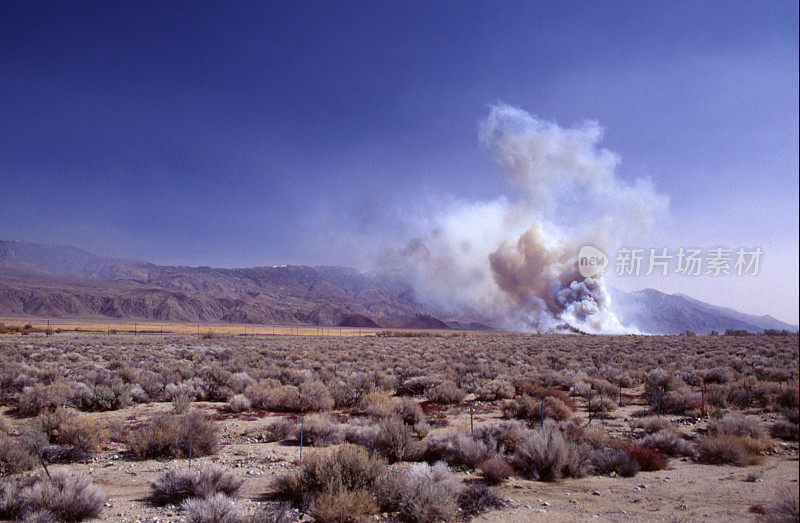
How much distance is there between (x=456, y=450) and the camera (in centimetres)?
854

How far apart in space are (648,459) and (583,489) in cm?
203

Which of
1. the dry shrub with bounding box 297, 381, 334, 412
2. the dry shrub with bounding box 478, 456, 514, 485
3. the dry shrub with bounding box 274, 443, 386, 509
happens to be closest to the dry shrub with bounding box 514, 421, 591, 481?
the dry shrub with bounding box 478, 456, 514, 485

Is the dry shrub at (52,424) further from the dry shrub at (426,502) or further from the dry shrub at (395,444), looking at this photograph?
the dry shrub at (426,502)

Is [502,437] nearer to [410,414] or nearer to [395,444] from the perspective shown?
[395,444]

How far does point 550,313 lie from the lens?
100250 millimetres

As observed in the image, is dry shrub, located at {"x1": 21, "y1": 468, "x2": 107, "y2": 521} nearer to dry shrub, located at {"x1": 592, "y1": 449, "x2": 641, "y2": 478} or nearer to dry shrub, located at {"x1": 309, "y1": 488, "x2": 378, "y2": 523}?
dry shrub, located at {"x1": 309, "y1": 488, "x2": 378, "y2": 523}

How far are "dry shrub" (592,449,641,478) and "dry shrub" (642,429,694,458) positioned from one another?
5.19ft

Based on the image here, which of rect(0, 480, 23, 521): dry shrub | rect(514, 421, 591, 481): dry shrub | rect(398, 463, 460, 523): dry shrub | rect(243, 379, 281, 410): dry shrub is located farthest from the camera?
rect(243, 379, 281, 410): dry shrub

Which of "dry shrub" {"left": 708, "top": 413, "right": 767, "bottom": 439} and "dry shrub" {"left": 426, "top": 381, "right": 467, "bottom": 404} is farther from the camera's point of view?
"dry shrub" {"left": 426, "top": 381, "right": 467, "bottom": 404}

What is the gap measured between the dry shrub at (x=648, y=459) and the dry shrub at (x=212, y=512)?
7393 millimetres

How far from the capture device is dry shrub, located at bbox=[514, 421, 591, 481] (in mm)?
7754

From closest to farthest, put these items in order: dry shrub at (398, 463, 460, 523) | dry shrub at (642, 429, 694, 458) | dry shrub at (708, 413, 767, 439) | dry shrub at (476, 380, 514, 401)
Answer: dry shrub at (398, 463, 460, 523)
dry shrub at (642, 429, 694, 458)
dry shrub at (708, 413, 767, 439)
dry shrub at (476, 380, 514, 401)

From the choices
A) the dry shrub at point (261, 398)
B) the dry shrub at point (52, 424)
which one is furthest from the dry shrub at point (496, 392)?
the dry shrub at point (52, 424)

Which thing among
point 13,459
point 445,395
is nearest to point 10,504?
point 13,459
